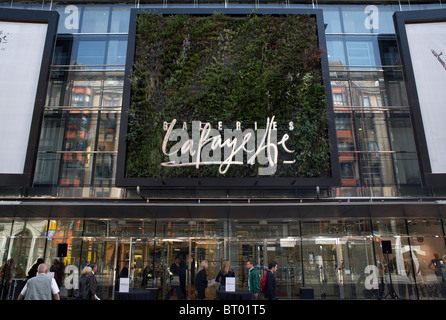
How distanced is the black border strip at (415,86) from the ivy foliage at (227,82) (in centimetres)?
412

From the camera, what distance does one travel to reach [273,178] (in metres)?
14.1

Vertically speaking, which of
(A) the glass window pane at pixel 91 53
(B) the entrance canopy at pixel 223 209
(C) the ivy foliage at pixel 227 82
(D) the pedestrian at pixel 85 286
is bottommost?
(D) the pedestrian at pixel 85 286

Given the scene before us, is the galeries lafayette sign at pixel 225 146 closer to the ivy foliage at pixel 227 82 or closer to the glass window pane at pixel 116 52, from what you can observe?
the ivy foliage at pixel 227 82

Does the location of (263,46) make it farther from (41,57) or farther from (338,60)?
(41,57)

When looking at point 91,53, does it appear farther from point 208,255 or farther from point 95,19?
point 208,255

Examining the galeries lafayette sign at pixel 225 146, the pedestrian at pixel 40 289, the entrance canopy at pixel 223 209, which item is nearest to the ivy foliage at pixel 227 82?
the galeries lafayette sign at pixel 225 146

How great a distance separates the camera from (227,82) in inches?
612

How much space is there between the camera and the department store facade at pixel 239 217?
47.6 ft

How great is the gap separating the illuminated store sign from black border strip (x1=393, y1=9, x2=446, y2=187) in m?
3.83

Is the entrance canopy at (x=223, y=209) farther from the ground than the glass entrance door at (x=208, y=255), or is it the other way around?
the entrance canopy at (x=223, y=209)

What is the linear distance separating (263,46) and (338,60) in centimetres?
415

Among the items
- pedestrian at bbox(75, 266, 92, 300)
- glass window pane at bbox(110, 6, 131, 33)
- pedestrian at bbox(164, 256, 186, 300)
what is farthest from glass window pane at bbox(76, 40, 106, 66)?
pedestrian at bbox(75, 266, 92, 300)

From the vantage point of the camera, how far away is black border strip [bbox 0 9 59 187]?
14.2m

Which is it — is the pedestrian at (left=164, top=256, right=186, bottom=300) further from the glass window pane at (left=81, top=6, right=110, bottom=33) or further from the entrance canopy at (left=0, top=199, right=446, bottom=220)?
the glass window pane at (left=81, top=6, right=110, bottom=33)
